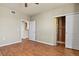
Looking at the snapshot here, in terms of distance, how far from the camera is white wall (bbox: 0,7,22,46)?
16.3 feet

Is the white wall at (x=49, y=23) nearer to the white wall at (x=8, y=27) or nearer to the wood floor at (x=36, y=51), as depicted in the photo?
the wood floor at (x=36, y=51)

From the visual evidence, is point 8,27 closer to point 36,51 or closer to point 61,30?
point 36,51

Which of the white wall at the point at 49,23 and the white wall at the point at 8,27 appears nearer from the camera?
the white wall at the point at 49,23

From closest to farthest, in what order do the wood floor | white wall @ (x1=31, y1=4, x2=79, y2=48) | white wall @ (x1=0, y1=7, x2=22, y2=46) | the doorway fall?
the wood floor < white wall @ (x1=31, y1=4, x2=79, y2=48) < white wall @ (x1=0, y1=7, x2=22, y2=46) < the doorway

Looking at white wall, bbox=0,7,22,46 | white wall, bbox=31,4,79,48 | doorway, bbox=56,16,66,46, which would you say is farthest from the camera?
doorway, bbox=56,16,66,46

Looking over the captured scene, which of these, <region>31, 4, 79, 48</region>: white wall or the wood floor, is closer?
the wood floor

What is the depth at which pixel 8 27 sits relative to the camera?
535cm

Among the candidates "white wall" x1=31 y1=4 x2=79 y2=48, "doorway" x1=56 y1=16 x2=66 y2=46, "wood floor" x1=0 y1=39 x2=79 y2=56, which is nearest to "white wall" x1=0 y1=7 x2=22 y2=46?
"wood floor" x1=0 y1=39 x2=79 y2=56

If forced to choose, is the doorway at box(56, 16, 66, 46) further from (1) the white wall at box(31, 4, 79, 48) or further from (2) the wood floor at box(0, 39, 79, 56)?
(2) the wood floor at box(0, 39, 79, 56)

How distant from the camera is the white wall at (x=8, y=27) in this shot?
4.98 m

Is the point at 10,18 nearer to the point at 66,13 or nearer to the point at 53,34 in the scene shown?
the point at 53,34

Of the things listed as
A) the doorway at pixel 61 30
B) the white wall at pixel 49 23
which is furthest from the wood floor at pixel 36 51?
the doorway at pixel 61 30

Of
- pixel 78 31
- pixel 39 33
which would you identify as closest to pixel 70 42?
pixel 78 31

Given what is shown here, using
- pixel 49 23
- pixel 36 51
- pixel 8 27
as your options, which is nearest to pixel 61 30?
pixel 49 23
